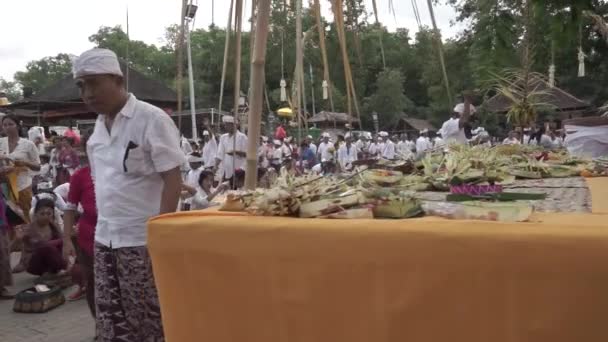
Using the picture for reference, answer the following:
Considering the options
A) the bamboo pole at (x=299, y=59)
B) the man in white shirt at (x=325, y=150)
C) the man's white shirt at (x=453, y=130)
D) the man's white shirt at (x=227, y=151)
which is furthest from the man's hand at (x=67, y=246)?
the man in white shirt at (x=325, y=150)

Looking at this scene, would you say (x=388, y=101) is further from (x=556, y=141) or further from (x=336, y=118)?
(x=336, y=118)

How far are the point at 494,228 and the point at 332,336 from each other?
1.81 ft

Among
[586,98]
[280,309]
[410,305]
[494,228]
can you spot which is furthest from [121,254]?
[586,98]

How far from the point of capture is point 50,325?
4266 mm

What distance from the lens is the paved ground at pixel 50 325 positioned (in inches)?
157

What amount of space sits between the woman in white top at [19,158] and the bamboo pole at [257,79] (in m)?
4.59

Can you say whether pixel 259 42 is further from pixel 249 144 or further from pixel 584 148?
pixel 584 148

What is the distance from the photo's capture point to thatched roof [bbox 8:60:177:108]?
1562 cm

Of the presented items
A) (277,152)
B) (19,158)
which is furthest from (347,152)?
(19,158)

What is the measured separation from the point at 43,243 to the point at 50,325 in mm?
1389

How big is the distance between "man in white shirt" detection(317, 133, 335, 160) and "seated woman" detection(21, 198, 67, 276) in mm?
12745

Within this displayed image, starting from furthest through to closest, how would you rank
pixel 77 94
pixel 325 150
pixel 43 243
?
pixel 325 150 → pixel 77 94 → pixel 43 243

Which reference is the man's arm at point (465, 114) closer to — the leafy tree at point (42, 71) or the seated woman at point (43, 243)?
the seated woman at point (43, 243)

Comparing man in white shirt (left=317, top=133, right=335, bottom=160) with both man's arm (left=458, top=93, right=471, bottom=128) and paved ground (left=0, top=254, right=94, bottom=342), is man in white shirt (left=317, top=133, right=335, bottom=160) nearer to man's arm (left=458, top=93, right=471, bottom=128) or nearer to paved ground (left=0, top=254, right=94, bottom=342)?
man's arm (left=458, top=93, right=471, bottom=128)
